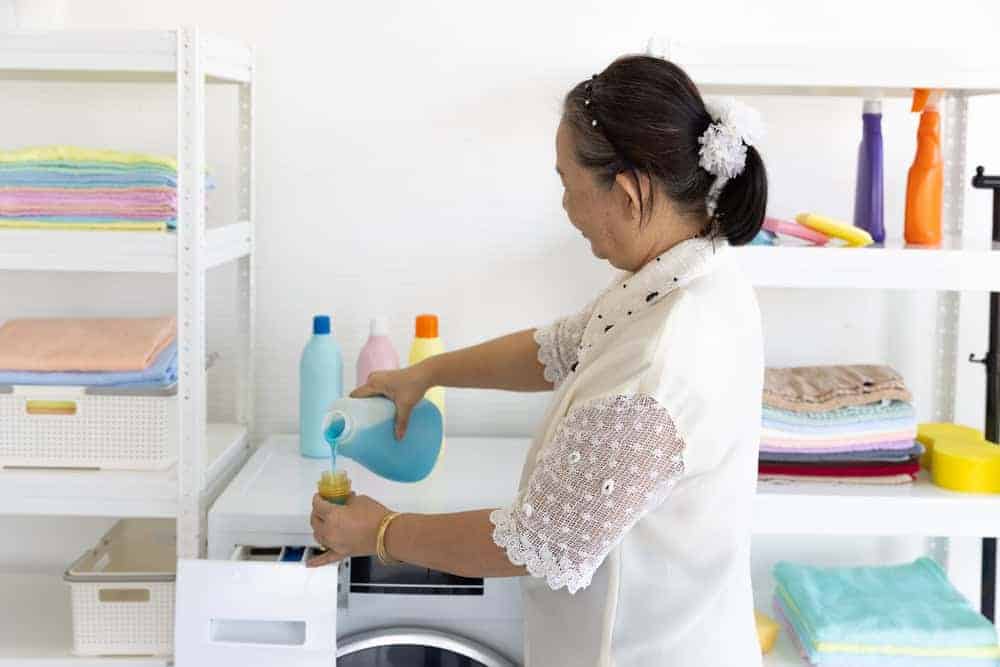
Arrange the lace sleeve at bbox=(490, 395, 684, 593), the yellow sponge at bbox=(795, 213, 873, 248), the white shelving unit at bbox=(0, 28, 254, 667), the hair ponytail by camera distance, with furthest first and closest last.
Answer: the yellow sponge at bbox=(795, 213, 873, 248) < the white shelving unit at bbox=(0, 28, 254, 667) < the hair ponytail < the lace sleeve at bbox=(490, 395, 684, 593)

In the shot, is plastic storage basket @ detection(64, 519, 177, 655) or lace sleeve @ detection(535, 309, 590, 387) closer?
lace sleeve @ detection(535, 309, 590, 387)

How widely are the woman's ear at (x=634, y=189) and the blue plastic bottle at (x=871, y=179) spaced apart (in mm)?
949

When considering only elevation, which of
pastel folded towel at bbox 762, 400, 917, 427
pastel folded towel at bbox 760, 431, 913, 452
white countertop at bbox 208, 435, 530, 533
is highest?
pastel folded towel at bbox 762, 400, 917, 427

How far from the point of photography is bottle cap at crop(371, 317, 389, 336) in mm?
2326

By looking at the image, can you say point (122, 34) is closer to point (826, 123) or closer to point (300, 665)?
point (300, 665)

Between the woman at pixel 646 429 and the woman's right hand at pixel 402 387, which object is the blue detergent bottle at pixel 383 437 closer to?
the woman's right hand at pixel 402 387

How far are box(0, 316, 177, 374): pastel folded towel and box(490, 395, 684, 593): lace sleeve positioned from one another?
990 millimetres

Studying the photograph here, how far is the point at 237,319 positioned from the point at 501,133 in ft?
2.15

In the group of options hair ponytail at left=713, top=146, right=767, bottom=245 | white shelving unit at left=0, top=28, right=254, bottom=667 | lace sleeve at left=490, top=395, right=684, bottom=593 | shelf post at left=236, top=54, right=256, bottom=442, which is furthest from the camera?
shelf post at left=236, top=54, right=256, bottom=442

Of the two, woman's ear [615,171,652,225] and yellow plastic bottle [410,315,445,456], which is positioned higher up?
woman's ear [615,171,652,225]

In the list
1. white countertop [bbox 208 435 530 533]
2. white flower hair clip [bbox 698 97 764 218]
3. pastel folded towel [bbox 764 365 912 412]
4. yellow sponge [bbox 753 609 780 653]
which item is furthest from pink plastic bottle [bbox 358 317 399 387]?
white flower hair clip [bbox 698 97 764 218]

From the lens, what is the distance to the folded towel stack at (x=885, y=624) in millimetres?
2051

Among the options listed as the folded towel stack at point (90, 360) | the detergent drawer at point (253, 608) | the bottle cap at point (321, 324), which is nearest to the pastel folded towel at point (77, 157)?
the folded towel stack at point (90, 360)

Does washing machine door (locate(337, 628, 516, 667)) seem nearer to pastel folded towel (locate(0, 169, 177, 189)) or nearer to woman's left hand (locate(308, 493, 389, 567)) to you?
woman's left hand (locate(308, 493, 389, 567))
